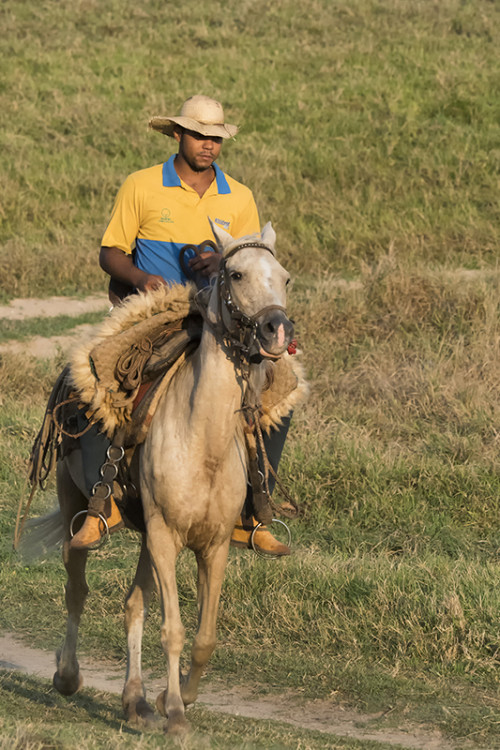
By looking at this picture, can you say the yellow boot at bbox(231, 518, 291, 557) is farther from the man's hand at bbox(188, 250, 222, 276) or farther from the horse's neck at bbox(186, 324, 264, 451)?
the man's hand at bbox(188, 250, 222, 276)

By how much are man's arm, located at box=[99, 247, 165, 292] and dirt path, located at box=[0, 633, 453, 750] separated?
213 cm

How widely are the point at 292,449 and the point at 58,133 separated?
11491mm

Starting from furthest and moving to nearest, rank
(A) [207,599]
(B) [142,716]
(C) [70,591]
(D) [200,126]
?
(C) [70,591], (D) [200,126], (B) [142,716], (A) [207,599]

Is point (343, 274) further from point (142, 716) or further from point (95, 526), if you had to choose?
point (142, 716)

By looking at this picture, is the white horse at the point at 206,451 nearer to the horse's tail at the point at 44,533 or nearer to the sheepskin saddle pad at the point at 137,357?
the sheepskin saddle pad at the point at 137,357

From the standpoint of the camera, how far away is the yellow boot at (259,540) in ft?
17.4

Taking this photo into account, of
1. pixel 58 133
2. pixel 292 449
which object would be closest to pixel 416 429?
pixel 292 449

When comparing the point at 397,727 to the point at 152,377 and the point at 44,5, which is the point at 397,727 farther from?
the point at 44,5

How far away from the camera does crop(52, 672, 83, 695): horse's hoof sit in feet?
18.6

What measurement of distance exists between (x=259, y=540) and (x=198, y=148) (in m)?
1.86

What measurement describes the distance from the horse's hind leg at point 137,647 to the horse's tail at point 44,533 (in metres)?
0.92

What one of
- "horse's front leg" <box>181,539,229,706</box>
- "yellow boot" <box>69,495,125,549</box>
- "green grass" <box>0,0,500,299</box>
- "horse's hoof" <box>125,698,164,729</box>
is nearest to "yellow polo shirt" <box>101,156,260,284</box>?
"yellow boot" <box>69,495,125,549</box>

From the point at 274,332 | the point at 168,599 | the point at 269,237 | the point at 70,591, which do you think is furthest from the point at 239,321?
the point at 70,591

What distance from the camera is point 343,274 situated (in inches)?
580
